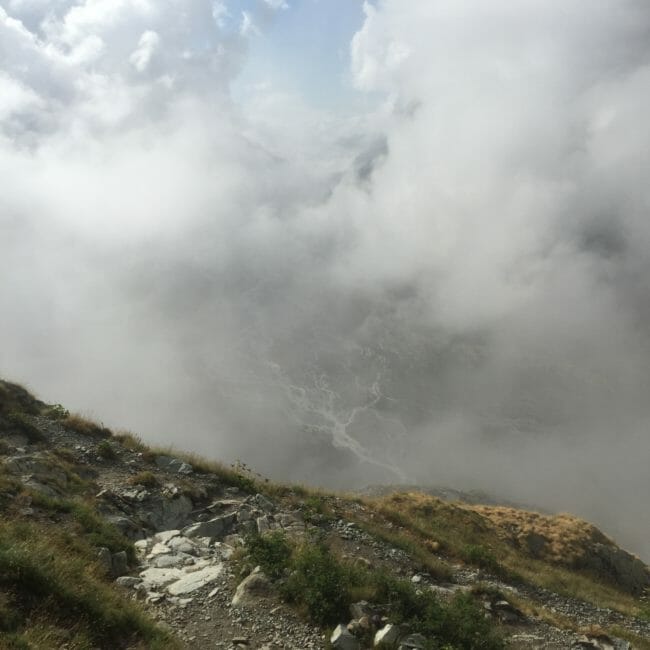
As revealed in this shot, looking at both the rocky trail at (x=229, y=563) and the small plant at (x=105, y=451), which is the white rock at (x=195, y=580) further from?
the small plant at (x=105, y=451)

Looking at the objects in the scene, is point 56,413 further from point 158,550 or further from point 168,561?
point 168,561

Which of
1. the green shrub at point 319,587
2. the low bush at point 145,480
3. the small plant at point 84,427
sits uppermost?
the small plant at point 84,427

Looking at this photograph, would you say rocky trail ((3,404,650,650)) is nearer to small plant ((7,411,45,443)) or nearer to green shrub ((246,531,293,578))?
green shrub ((246,531,293,578))

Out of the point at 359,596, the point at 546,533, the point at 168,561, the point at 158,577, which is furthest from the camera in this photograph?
the point at 546,533

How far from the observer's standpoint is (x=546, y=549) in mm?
39531

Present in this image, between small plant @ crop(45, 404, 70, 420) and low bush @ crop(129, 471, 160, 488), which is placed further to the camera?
small plant @ crop(45, 404, 70, 420)

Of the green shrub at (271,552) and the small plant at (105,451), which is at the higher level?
the small plant at (105,451)

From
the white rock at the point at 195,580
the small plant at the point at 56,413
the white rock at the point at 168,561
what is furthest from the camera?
the small plant at the point at 56,413

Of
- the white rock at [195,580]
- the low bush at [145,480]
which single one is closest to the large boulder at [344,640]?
the white rock at [195,580]

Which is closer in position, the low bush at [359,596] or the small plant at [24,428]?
the low bush at [359,596]

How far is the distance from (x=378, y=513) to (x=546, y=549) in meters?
17.5

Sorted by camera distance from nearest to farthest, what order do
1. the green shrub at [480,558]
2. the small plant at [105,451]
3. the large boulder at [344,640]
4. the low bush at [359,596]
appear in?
the large boulder at [344,640]
the low bush at [359,596]
the green shrub at [480,558]
the small plant at [105,451]

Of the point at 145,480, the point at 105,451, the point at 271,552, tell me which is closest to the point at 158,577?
the point at 271,552

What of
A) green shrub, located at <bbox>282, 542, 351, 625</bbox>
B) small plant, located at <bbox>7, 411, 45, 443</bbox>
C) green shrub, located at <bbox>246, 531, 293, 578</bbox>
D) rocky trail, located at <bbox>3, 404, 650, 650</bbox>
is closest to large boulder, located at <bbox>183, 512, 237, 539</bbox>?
rocky trail, located at <bbox>3, 404, 650, 650</bbox>
